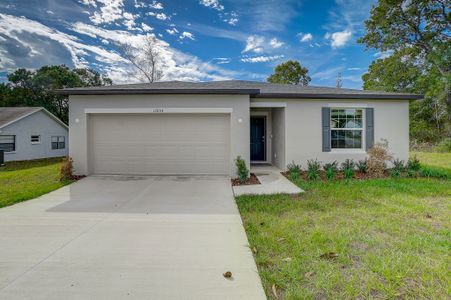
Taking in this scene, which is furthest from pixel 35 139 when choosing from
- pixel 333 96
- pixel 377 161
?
pixel 377 161

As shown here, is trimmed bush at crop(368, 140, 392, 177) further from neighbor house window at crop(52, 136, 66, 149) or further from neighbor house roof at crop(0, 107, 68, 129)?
neighbor house window at crop(52, 136, 66, 149)

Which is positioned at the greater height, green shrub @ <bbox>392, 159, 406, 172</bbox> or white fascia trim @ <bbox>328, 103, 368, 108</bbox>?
white fascia trim @ <bbox>328, 103, 368, 108</bbox>

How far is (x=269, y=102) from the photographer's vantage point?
30.5ft

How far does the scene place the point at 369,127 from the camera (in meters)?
9.28

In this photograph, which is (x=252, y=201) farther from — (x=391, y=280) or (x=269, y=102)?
(x=269, y=102)

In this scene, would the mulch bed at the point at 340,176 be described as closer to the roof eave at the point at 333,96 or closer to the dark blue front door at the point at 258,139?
the roof eave at the point at 333,96

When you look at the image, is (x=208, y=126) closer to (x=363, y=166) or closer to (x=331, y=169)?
(x=331, y=169)

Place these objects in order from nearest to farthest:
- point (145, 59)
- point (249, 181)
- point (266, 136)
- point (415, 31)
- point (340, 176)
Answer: point (249, 181), point (340, 176), point (266, 136), point (415, 31), point (145, 59)

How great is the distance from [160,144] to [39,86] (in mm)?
26040

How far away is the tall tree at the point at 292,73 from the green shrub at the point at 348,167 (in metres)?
22.5

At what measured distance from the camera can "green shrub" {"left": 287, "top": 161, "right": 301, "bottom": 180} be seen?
8117mm

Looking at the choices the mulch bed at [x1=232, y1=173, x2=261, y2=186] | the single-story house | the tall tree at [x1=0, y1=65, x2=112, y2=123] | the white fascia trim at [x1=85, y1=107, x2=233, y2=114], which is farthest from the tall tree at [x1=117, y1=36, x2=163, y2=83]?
the mulch bed at [x1=232, y1=173, x2=261, y2=186]

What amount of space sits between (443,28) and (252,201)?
64.5ft

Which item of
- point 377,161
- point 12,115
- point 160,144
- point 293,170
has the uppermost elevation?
point 12,115
